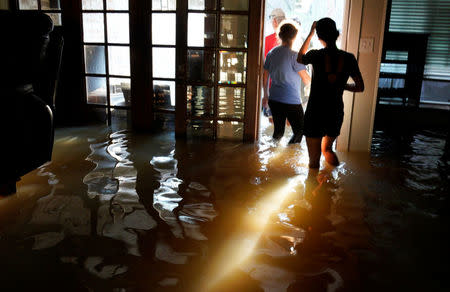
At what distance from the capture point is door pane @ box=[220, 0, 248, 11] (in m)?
3.70

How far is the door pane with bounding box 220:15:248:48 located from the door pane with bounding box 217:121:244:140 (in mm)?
770

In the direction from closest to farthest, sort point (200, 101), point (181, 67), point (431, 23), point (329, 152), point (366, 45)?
point (329, 152), point (366, 45), point (181, 67), point (200, 101), point (431, 23)

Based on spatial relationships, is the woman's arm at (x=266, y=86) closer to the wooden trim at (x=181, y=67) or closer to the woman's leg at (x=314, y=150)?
the wooden trim at (x=181, y=67)

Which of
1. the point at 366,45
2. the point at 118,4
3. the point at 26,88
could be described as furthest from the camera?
the point at 118,4

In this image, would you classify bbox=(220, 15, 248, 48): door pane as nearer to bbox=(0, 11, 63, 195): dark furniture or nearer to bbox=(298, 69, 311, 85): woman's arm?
bbox=(298, 69, 311, 85): woman's arm

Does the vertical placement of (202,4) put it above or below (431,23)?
below

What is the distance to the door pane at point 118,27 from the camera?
4234 mm

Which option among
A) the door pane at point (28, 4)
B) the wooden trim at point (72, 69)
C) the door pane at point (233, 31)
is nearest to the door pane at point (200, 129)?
the door pane at point (233, 31)

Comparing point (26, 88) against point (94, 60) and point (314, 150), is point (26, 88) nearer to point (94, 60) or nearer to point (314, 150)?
point (314, 150)

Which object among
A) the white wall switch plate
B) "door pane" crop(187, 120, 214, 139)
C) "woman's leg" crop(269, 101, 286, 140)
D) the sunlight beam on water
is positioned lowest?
the sunlight beam on water

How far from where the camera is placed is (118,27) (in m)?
4.27

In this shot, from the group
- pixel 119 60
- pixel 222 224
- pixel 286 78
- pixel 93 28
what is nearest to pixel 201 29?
pixel 286 78

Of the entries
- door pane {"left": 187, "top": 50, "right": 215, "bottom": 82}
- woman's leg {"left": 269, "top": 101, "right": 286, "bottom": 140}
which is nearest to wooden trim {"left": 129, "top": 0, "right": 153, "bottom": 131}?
door pane {"left": 187, "top": 50, "right": 215, "bottom": 82}

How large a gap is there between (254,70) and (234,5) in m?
0.64
